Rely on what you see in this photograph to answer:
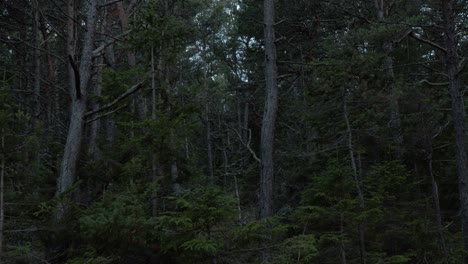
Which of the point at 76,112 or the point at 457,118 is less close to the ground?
the point at 76,112

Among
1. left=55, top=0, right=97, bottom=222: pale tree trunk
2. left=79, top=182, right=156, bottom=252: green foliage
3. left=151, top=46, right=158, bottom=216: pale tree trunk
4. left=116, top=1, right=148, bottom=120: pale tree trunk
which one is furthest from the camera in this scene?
left=116, top=1, right=148, bottom=120: pale tree trunk

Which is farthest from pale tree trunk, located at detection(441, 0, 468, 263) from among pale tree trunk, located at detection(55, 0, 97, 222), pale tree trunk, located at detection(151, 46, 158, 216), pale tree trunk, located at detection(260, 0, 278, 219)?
pale tree trunk, located at detection(55, 0, 97, 222)

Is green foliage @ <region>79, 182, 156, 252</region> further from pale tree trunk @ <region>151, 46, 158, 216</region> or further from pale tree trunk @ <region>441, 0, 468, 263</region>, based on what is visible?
pale tree trunk @ <region>441, 0, 468, 263</region>

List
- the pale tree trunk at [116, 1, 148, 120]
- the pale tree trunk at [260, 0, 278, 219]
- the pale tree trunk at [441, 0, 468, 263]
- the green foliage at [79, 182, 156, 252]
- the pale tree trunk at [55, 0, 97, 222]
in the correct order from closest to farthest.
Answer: the green foliage at [79, 182, 156, 252], the pale tree trunk at [55, 0, 97, 222], the pale tree trunk at [441, 0, 468, 263], the pale tree trunk at [260, 0, 278, 219], the pale tree trunk at [116, 1, 148, 120]

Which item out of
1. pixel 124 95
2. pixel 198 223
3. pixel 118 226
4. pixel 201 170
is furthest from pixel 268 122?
pixel 118 226

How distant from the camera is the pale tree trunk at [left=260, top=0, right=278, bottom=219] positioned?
36.0ft

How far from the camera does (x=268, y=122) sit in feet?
37.7

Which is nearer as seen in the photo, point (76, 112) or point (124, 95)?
point (124, 95)

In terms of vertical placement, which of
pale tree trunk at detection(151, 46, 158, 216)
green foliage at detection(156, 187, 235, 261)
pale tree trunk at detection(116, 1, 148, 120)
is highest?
pale tree trunk at detection(116, 1, 148, 120)

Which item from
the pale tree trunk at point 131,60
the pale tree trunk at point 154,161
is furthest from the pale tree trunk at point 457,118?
the pale tree trunk at point 131,60

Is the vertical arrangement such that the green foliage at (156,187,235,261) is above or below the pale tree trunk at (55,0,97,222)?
below

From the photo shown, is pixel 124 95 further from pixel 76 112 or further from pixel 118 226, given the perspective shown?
pixel 118 226

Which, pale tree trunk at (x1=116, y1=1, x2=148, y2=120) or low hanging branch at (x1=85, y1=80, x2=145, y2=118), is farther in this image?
pale tree trunk at (x1=116, y1=1, x2=148, y2=120)

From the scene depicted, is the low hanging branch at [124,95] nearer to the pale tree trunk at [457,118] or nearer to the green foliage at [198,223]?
the green foliage at [198,223]
